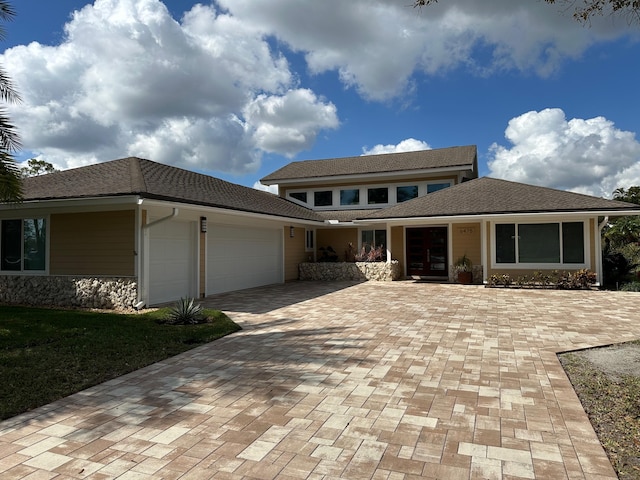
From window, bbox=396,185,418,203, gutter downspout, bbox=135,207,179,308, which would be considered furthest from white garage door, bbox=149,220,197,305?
window, bbox=396,185,418,203

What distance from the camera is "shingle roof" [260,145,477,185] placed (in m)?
20.8

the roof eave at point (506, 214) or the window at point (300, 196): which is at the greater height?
the window at point (300, 196)

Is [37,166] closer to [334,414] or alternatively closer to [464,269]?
[464,269]

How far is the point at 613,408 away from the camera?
12.5 feet

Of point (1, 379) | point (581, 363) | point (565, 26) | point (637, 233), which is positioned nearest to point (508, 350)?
point (581, 363)

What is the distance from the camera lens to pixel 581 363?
527cm

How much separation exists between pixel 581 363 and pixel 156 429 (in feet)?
17.4

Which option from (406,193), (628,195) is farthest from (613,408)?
(628,195)

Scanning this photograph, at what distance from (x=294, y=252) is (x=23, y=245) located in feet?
32.9

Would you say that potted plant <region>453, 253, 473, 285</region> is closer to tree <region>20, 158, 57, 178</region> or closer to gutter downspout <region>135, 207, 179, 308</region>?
gutter downspout <region>135, 207, 179, 308</region>

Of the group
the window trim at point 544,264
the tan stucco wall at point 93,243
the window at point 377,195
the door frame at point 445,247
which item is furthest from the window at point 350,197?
the tan stucco wall at point 93,243

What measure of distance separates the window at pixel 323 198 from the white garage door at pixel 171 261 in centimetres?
1217

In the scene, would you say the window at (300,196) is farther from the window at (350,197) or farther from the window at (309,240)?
the window at (309,240)

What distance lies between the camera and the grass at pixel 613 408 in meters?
2.90
